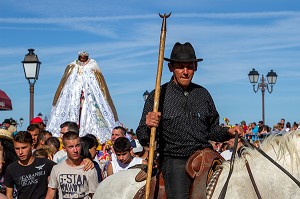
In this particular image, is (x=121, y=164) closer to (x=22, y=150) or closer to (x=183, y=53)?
(x=22, y=150)

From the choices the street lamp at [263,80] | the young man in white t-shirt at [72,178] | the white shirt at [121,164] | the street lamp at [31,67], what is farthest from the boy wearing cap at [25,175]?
the street lamp at [263,80]

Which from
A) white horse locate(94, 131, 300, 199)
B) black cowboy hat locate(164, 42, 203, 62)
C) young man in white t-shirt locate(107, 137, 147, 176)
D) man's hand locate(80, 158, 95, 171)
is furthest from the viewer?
young man in white t-shirt locate(107, 137, 147, 176)

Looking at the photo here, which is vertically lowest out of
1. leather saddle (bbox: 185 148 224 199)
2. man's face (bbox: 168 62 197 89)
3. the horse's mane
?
leather saddle (bbox: 185 148 224 199)

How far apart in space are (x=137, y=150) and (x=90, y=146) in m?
2.50

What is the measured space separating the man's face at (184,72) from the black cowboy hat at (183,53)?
0.06 meters

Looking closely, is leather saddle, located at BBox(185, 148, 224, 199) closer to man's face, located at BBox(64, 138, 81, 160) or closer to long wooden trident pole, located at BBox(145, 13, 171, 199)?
long wooden trident pole, located at BBox(145, 13, 171, 199)

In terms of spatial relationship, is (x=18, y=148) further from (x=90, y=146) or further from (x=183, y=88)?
(x=183, y=88)

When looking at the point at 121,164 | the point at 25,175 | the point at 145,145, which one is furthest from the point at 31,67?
the point at 145,145

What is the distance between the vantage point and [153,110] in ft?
21.4

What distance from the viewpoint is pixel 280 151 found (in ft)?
19.6

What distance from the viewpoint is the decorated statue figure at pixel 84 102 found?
19.3 metres

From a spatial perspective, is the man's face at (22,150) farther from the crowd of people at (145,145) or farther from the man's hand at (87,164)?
the man's hand at (87,164)

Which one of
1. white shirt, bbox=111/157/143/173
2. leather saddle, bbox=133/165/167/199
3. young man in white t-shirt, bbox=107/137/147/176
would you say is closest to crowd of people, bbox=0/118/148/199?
leather saddle, bbox=133/165/167/199

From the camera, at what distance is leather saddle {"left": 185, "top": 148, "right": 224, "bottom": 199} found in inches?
249
